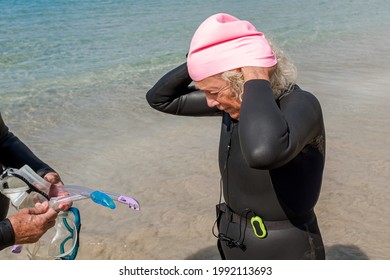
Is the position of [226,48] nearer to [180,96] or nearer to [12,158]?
[180,96]

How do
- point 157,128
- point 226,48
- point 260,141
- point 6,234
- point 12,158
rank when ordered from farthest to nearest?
point 157,128 → point 12,158 → point 6,234 → point 226,48 → point 260,141

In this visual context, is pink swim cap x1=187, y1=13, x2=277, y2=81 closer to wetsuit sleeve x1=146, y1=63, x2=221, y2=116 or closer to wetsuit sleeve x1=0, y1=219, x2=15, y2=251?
wetsuit sleeve x1=146, y1=63, x2=221, y2=116

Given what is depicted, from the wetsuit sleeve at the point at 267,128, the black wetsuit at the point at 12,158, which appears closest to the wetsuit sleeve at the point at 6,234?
the black wetsuit at the point at 12,158

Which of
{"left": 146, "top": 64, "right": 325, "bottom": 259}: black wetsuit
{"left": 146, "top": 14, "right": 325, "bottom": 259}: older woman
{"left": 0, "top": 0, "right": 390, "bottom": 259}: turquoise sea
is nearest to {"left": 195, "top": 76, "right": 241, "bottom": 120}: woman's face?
{"left": 146, "top": 14, "right": 325, "bottom": 259}: older woman

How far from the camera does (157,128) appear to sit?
8266mm

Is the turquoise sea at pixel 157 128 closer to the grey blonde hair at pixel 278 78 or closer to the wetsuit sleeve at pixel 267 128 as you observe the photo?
the grey blonde hair at pixel 278 78

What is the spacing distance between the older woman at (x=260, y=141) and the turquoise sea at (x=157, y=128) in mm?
339

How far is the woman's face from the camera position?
2557 mm

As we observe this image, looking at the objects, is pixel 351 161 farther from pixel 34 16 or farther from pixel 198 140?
pixel 34 16

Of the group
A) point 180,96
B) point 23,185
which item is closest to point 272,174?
point 180,96

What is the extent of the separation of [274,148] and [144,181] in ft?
14.1

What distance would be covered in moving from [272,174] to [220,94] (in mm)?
491

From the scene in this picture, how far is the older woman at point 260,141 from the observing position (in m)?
2.34

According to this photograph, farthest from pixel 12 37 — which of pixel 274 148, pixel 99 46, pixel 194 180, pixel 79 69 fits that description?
pixel 274 148
